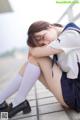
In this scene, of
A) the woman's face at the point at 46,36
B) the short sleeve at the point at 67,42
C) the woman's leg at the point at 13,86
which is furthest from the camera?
the woman's leg at the point at 13,86

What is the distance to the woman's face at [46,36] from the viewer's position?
4.66 ft

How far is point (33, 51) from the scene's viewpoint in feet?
4.71

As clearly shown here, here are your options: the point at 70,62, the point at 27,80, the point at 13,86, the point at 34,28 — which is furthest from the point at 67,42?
the point at 13,86

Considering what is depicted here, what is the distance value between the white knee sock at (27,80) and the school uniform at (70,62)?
0.47 ft

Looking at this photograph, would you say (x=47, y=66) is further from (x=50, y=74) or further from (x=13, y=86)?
(x=13, y=86)

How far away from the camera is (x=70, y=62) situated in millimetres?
1358

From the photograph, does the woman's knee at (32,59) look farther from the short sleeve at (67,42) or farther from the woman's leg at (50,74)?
the short sleeve at (67,42)

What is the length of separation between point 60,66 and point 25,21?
74.0 inches

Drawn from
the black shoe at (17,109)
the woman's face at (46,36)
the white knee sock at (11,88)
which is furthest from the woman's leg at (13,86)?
the woman's face at (46,36)

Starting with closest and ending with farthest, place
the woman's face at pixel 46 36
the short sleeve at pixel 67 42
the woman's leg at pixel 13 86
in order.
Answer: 1. the short sleeve at pixel 67 42
2. the woman's face at pixel 46 36
3. the woman's leg at pixel 13 86

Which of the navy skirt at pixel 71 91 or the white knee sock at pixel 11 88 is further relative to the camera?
the white knee sock at pixel 11 88

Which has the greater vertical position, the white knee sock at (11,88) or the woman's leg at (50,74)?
the woman's leg at (50,74)

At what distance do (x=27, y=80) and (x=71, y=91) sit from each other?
25 cm

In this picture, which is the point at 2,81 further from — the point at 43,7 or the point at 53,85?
the point at 53,85
